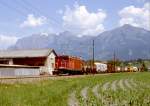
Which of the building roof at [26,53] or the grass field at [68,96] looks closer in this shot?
the grass field at [68,96]

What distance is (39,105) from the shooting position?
19.4m

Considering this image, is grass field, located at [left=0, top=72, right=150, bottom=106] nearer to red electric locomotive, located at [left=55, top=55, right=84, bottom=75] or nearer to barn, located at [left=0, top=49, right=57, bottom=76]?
red electric locomotive, located at [left=55, top=55, right=84, bottom=75]

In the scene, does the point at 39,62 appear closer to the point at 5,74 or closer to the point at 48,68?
the point at 48,68

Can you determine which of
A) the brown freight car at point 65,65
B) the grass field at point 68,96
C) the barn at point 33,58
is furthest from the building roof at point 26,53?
the grass field at point 68,96

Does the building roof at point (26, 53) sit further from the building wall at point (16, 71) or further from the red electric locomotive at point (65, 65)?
the building wall at point (16, 71)

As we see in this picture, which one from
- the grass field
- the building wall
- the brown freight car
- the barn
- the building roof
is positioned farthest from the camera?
the building roof

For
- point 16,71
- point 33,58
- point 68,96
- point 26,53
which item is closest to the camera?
point 68,96

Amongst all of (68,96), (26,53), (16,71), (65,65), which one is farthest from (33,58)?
(68,96)

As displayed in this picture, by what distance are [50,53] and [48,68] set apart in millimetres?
3953

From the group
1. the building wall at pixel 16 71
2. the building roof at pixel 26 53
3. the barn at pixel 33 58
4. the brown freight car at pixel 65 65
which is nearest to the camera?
the building wall at pixel 16 71

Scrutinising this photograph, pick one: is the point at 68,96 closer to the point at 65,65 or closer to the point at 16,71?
the point at 16,71

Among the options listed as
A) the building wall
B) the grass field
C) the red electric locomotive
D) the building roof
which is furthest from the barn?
the grass field

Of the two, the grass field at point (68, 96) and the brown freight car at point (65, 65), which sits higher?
the brown freight car at point (65, 65)

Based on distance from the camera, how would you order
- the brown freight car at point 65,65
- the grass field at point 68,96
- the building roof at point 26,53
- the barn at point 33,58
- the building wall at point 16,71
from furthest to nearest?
1. the building roof at point 26,53
2. the barn at point 33,58
3. the brown freight car at point 65,65
4. the building wall at point 16,71
5. the grass field at point 68,96
